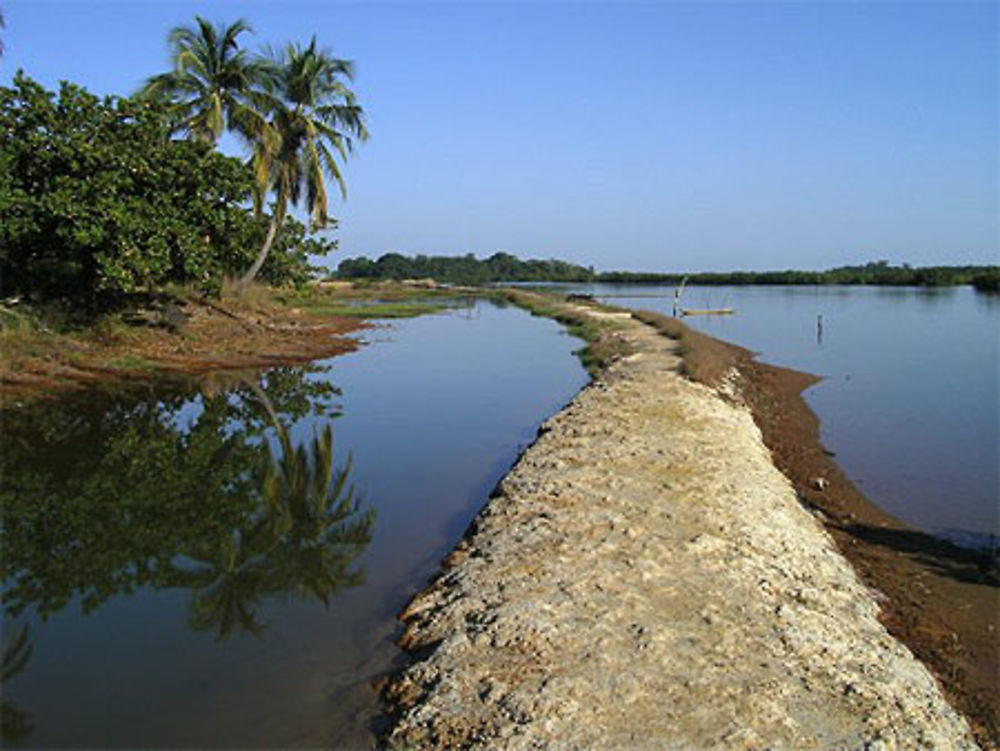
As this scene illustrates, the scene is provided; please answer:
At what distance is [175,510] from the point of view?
9.65 metres

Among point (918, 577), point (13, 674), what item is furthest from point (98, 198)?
point (918, 577)

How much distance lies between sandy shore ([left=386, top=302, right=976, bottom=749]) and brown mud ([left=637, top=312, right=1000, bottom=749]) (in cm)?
42

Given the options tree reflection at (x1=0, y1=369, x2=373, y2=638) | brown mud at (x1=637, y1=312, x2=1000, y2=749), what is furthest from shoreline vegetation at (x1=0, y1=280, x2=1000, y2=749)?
tree reflection at (x1=0, y1=369, x2=373, y2=638)

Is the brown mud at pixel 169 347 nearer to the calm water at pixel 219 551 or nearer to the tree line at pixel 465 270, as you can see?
the calm water at pixel 219 551

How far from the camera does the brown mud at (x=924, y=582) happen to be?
6.27m

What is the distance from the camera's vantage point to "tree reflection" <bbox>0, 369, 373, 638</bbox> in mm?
7457

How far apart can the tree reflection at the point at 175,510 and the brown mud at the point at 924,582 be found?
18.3 ft

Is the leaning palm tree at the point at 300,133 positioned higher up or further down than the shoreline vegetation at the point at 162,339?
higher up

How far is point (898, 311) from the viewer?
200ft

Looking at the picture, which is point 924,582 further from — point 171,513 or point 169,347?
point 169,347

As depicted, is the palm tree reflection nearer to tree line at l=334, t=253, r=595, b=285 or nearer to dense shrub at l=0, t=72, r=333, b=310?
dense shrub at l=0, t=72, r=333, b=310

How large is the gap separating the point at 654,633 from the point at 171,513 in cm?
669

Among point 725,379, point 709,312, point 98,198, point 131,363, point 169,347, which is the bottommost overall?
point 709,312

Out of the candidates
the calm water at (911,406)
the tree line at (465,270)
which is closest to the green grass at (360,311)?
the calm water at (911,406)
